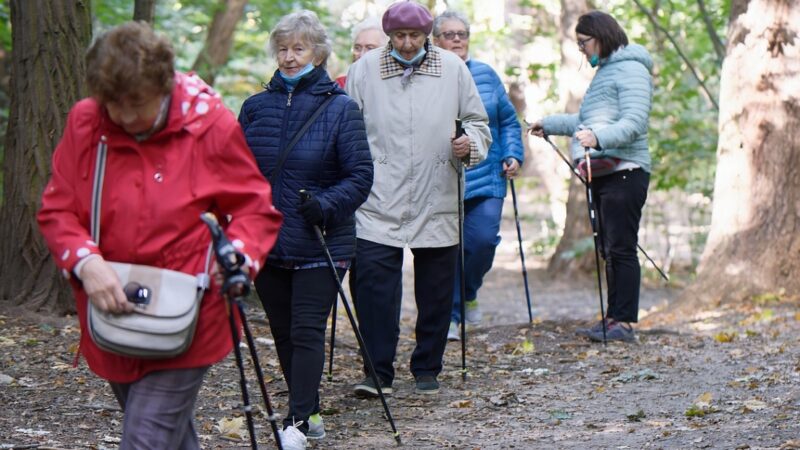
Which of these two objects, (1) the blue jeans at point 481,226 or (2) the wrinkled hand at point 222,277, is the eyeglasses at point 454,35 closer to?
(1) the blue jeans at point 481,226

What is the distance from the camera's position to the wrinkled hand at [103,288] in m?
3.20

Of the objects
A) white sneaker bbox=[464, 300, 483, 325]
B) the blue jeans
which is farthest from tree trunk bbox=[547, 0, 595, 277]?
the blue jeans

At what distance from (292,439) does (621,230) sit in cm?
374

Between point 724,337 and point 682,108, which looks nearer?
point 724,337

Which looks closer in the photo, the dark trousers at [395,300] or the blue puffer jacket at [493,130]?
the dark trousers at [395,300]

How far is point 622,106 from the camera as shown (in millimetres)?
7801

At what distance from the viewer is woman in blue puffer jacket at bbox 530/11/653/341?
7734 millimetres

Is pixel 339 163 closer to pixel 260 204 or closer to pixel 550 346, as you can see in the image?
pixel 260 204

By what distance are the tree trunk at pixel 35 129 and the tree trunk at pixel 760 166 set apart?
5.18 metres

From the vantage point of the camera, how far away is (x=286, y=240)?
5121 millimetres

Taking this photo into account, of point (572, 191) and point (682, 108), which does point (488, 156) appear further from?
point (682, 108)

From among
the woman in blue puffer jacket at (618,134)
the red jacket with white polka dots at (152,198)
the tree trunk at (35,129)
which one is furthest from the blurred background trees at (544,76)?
the red jacket with white polka dots at (152,198)

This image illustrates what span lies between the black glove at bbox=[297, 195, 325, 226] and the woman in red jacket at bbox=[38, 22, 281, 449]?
1.52 meters

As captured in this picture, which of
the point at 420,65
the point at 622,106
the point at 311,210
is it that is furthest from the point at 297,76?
the point at 622,106
